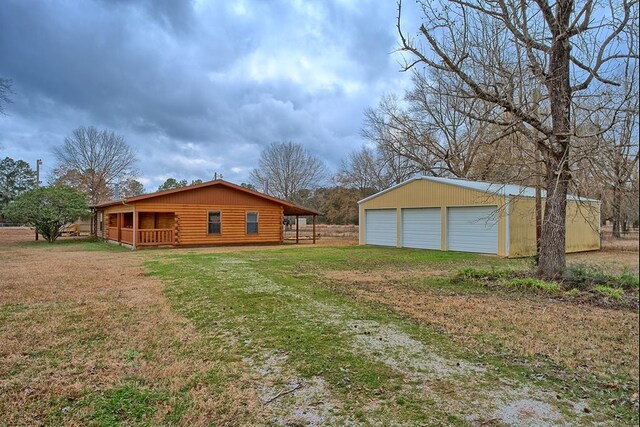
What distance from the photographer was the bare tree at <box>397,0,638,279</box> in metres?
4.07

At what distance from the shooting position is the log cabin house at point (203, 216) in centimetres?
1783

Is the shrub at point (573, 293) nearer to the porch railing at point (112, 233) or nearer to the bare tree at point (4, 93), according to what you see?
the bare tree at point (4, 93)

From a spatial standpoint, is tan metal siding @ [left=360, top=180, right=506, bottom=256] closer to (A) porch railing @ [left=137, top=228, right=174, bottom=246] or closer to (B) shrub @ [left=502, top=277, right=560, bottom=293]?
(B) shrub @ [left=502, top=277, right=560, bottom=293]

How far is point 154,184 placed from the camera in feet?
160

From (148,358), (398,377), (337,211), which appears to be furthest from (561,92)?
(337,211)

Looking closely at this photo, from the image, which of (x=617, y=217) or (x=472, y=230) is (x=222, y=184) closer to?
(x=472, y=230)

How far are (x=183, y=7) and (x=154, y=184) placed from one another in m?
49.5

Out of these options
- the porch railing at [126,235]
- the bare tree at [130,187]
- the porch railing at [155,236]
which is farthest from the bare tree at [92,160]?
the porch railing at [155,236]

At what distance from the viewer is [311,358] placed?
3668mm

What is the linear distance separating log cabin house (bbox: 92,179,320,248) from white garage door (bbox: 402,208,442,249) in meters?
5.34

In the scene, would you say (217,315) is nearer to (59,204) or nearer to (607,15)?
(607,15)

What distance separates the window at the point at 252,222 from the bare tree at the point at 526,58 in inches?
584

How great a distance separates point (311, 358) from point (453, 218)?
13334 mm

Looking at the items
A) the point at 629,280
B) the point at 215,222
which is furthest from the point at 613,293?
the point at 215,222
